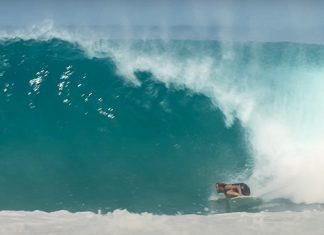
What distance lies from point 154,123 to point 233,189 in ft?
6.75

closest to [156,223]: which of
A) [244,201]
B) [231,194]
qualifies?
[231,194]

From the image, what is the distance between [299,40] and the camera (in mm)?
11734

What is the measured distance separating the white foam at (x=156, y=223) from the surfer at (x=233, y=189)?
690mm

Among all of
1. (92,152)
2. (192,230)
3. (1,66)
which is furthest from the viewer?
(1,66)

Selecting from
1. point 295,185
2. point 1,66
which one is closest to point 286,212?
point 295,185

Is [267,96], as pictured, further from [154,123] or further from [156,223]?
[156,223]

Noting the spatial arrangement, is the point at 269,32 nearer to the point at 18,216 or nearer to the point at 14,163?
the point at 14,163

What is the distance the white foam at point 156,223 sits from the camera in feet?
19.9

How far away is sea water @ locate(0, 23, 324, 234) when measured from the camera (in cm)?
670

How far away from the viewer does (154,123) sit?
8922 mm

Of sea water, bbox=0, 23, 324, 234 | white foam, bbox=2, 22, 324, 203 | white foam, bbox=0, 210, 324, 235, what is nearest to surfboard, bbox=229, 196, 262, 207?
sea water, bbox=0, 23, 324, 234

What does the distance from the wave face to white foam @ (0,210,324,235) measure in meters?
0.64

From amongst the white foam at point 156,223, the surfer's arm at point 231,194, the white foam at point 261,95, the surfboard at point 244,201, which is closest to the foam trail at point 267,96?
the white foam at point 261,95

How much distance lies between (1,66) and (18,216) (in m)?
3.93
